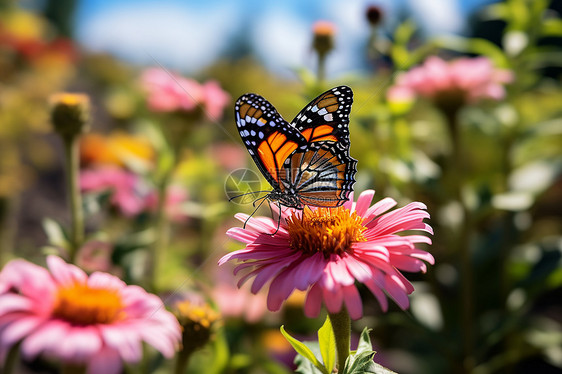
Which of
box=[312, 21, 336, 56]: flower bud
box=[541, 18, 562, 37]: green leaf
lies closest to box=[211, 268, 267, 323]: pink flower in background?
box=[312, 21, 336, 56]: flower bud

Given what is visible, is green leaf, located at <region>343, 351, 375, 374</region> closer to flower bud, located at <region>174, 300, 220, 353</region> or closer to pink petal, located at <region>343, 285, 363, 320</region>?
pink petal, located at <region>343, 285, 363, 320</region>

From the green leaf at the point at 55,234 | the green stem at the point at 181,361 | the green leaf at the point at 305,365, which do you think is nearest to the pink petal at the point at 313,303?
the green leaf at the point at 305,365

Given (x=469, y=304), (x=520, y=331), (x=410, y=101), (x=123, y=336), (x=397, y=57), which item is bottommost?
(x=520, y=331)

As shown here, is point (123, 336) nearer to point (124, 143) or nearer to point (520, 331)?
point (520, 331)

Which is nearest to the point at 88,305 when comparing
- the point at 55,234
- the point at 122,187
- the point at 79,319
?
the point at 79,319

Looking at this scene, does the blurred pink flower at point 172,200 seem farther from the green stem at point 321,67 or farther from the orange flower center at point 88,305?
the orange flower center at point 88,305

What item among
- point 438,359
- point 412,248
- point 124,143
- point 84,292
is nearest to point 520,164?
point 438,359
